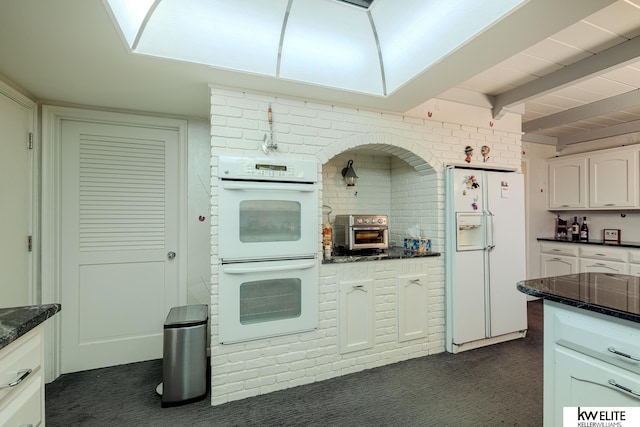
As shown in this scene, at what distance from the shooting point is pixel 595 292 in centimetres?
138

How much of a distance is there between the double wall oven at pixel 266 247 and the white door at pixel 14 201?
4.74ft

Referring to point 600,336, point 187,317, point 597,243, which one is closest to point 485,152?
point 600,336

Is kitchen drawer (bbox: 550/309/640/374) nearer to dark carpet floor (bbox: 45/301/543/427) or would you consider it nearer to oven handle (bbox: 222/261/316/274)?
dark carpet floor (bbox: 45/301/543/427)

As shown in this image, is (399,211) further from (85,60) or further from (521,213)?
(85,60)

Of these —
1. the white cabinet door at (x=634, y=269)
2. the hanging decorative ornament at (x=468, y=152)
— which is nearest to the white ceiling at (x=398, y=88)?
the hanging decorative ornament at (x=468, y=152)

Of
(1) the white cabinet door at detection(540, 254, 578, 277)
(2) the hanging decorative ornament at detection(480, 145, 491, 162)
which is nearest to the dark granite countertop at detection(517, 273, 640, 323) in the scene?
(2) the hanging decorative ornament at detection(480, 145, 491, 162)

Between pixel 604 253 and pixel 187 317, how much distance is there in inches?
193

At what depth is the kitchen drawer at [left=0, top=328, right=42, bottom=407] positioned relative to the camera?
0.92 m

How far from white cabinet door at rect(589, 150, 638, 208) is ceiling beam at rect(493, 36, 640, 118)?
2173mm

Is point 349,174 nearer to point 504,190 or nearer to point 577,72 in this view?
point 504,190

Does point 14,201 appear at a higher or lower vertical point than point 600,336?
higher

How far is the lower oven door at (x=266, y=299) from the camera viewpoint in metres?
2.10

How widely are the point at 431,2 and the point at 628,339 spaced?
188cm

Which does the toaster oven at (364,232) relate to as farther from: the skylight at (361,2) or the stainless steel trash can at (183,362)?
the skylight at (361,2)
